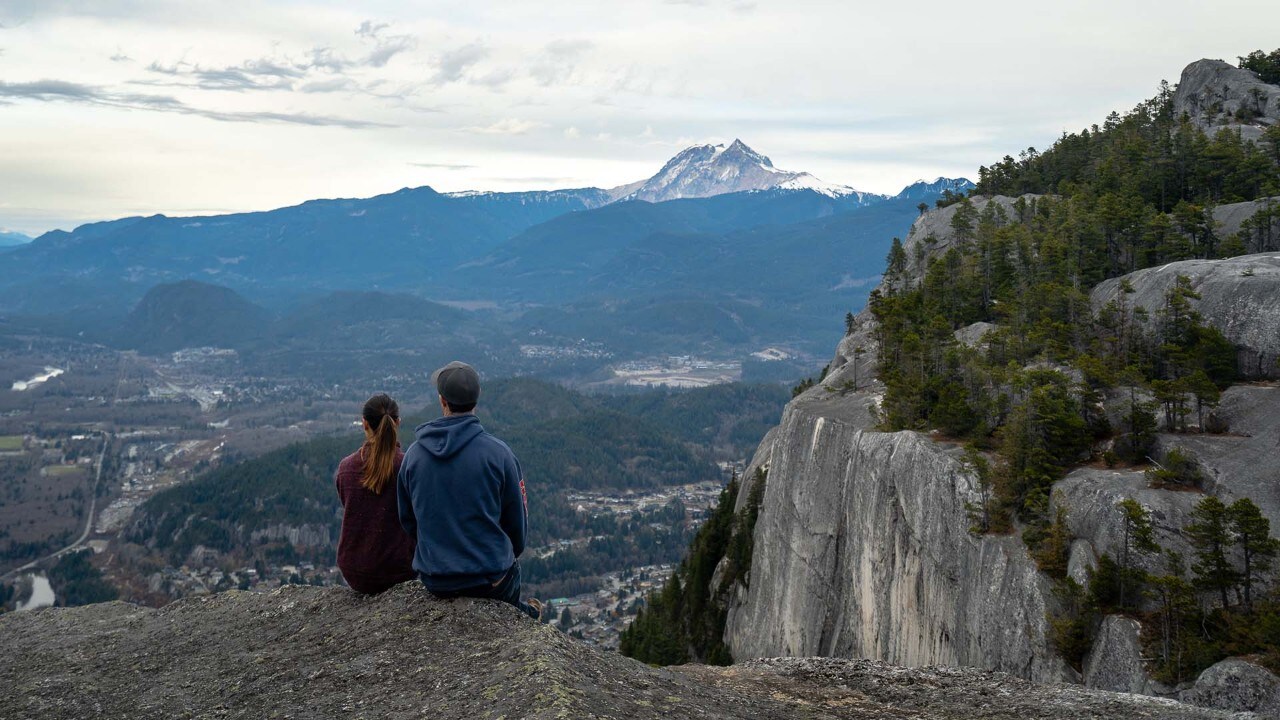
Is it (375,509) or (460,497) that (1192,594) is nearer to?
(460,497)

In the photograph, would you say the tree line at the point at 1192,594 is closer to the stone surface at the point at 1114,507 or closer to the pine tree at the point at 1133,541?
the pine tree at the point at 1133,541

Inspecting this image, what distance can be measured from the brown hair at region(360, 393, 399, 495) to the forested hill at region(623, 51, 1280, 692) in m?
14.6

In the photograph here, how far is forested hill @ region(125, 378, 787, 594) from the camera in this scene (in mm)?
108500

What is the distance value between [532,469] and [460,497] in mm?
136855

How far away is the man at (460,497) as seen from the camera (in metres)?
9.24

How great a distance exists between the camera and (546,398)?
188750 mm

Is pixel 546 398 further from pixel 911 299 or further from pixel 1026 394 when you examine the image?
pixel 1026 394

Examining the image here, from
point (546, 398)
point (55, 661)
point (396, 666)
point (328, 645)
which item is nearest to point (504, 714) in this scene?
point (396, 666)

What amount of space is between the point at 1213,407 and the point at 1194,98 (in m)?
45.0

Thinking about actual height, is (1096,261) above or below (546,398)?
above

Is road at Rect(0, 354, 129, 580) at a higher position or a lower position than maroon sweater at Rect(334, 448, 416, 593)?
lower

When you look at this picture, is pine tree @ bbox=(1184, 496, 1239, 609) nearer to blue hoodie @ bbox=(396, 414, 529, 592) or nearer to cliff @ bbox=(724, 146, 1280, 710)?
cliff @ bbox=(724, 146, 1280, 710)

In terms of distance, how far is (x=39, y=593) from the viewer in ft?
276

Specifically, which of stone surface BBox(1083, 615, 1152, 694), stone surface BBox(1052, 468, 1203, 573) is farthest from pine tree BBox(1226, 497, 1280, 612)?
stone surface BBox(1083, 615, 1152, 694)
